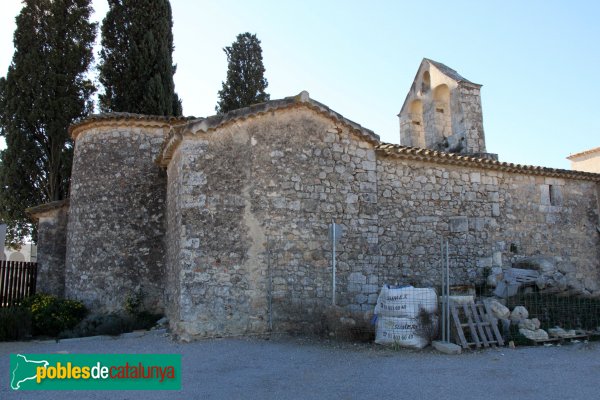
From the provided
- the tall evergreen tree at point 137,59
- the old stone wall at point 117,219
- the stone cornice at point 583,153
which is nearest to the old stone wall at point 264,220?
the old stone wall at point 117,219

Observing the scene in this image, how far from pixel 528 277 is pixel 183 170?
7.83m

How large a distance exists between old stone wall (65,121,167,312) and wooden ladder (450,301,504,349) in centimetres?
717

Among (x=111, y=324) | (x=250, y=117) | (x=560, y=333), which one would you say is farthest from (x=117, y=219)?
(x=560, y=333)

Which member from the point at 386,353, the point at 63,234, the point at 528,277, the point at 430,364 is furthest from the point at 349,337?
the point at 63,234

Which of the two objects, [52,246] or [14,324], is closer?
[14,324]

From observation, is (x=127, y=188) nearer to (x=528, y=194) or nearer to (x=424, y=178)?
(x=424, y=178)

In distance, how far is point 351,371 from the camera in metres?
6.89

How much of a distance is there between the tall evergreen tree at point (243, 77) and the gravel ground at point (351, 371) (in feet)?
44.9

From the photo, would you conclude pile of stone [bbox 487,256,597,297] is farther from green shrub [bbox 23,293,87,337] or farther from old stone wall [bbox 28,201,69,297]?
old stone wall [bbox 28,201,69,297]

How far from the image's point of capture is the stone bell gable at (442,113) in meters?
14.6

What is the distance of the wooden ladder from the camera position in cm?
834

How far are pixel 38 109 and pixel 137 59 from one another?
389 centimetres

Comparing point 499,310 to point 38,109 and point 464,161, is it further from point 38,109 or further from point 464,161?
point 38,109

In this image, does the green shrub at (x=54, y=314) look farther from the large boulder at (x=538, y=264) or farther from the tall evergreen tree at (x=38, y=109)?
the large boulder at (x=538, y=264)
